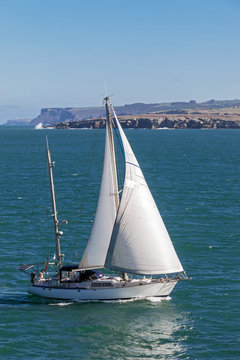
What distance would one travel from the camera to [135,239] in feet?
135

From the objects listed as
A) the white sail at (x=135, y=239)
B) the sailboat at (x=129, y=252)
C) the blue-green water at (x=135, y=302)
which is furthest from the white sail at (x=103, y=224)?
the blue-green water at (x=135, y=302)

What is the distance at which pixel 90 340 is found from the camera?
115ft

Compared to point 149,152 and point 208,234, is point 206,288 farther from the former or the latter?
point 149,152

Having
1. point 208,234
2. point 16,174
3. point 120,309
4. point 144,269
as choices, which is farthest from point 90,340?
point 16,174

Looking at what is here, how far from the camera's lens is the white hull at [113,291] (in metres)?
40.7

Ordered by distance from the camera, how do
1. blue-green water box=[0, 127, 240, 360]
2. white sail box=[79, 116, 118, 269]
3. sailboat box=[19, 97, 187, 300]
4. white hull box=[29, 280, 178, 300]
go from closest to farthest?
blue-green water box=[0, 127, 240, 360] < white hull box=[29, 280, 178, 300] < sailboat box=[19, 97, 187, 300] < white sail box=[79, 116, 118, 269]

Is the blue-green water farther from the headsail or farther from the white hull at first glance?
the headsail

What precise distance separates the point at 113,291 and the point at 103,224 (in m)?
4.80

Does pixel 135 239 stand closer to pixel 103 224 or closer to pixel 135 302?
pixel 103 224

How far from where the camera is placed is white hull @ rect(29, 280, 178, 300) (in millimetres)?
40719

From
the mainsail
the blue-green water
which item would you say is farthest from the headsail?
the blue-green water

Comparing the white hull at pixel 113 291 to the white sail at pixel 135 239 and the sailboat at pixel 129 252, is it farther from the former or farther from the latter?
the white sail at pixel 135 239

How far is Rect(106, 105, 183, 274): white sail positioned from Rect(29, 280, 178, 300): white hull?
1.00 meters

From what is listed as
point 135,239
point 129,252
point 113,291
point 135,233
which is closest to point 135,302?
point 113,291
